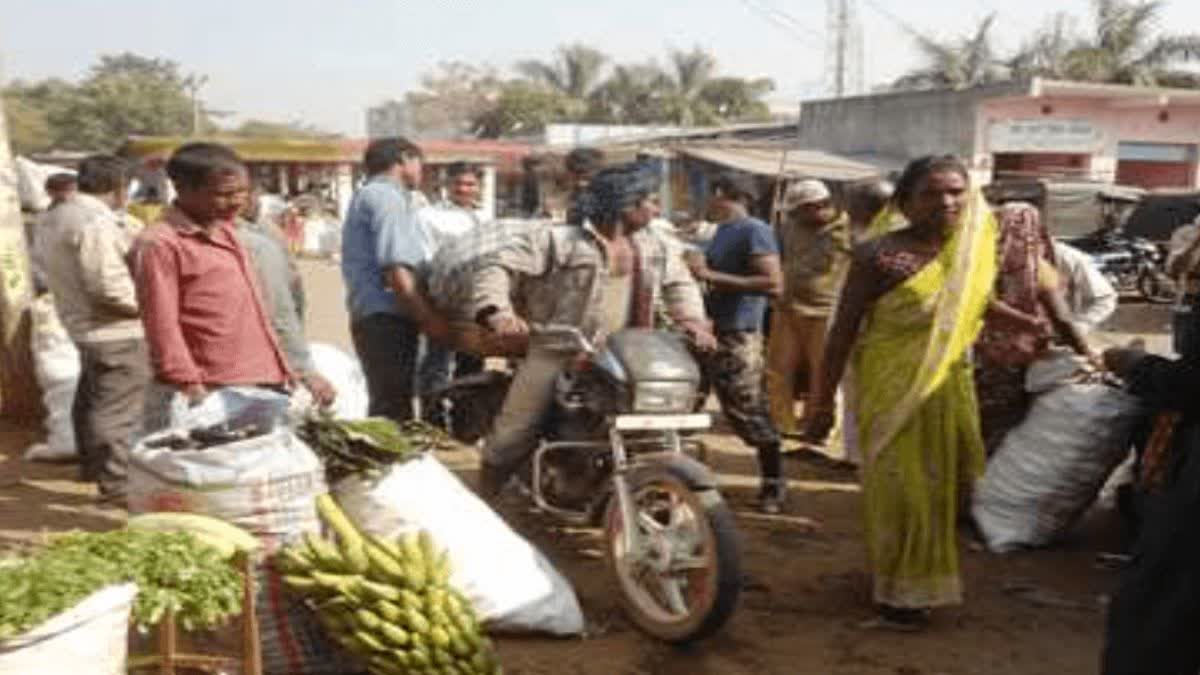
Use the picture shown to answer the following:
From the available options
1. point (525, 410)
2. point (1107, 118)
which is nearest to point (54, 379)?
point (525, 410)

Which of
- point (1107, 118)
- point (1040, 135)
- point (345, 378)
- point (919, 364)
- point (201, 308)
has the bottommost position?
point (345, 378)

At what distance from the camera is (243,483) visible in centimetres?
333

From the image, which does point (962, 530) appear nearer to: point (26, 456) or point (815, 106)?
point (26, 456)

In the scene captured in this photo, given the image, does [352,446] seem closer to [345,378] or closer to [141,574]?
[141,574]

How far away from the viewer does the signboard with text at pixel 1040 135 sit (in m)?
22.8

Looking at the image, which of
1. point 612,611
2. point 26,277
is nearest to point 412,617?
point 612,611

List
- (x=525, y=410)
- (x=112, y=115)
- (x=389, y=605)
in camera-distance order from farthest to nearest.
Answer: (x=112, y=115)
(x=525, y=410)
(x=389, y=605)

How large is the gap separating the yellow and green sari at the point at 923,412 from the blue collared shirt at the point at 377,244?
2114mm

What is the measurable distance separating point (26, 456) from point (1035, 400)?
5.27 meters

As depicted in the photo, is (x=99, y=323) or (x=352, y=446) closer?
(x=352, y=446)

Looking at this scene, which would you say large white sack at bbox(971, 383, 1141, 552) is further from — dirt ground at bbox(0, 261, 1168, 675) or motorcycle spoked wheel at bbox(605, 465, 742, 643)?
motorcycle spoked wheel at bbox(605, 465, 742, 643)

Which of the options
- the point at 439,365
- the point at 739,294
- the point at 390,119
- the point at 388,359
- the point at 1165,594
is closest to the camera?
the point at 1165,594

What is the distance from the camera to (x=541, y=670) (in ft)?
12.3

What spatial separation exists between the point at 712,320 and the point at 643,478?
218cm
